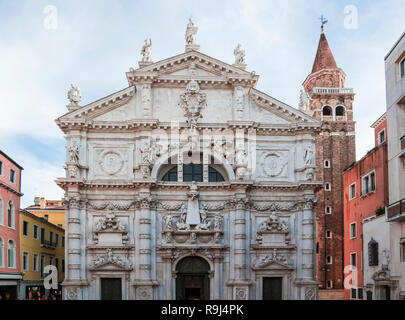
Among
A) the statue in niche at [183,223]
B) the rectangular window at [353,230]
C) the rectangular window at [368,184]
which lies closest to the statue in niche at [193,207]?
the statue in niche at [183,223]

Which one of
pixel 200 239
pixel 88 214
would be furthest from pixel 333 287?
pixel 88 214

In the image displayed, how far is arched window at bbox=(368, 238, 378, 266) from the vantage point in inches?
1345

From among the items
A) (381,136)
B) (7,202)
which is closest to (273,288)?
(381,136)

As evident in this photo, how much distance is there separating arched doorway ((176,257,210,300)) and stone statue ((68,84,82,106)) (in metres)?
11.8

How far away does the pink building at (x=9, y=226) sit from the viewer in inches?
1407

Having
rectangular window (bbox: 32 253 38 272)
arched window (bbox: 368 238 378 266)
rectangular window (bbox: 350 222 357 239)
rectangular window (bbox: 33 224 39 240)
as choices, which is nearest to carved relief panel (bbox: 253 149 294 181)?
arched window (bbox: 368 238 378 266)

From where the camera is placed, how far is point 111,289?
32.2m

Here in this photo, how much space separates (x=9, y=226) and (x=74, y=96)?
10484mm

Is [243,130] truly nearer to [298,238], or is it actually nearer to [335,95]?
[298,238]

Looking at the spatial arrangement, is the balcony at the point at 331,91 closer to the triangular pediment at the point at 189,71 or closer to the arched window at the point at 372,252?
the triangular pediment at the point at 189,71

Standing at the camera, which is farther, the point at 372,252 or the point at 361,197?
the point at 361,197

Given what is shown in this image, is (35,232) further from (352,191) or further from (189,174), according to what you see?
(352,191)

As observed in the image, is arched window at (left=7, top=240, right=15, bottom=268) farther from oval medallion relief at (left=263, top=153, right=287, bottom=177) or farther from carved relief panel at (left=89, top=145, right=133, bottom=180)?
oval medallion relief at (left=263, top=153, right=287, bottom=177)

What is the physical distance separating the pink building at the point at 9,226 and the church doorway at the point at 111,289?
7.71 metres
